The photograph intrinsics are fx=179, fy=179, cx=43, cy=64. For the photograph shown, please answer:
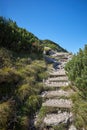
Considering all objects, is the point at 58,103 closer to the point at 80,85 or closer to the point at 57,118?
the point at 57,118

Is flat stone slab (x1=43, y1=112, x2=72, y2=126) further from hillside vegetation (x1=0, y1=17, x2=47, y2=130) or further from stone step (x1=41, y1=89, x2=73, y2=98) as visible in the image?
stone step (x1=41, y1=89, x2=73, y2=98)

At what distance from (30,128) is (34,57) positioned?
620cm

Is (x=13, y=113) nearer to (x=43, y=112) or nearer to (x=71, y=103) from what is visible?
(x=43, y=112)

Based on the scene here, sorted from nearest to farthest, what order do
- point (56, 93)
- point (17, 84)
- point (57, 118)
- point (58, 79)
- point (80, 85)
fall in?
point (57, 118), point (80, 85), point (56, 93), point (17, 84), point (58, 79)

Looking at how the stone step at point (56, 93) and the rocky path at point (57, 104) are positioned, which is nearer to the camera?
the rocky path at point (57, 104)

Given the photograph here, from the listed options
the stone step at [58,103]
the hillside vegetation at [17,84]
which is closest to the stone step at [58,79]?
the hillside vegetation at [17,84]

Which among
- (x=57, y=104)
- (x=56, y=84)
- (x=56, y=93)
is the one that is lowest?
(x=57, y=104)

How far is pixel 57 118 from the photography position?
5.43 m

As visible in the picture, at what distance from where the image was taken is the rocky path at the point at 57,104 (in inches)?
207

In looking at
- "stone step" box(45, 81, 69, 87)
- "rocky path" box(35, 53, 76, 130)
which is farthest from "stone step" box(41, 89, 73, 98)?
"stone step" box(45, 81, 69, 87)

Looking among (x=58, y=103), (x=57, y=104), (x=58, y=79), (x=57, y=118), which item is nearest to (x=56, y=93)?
(x=58, y=103)

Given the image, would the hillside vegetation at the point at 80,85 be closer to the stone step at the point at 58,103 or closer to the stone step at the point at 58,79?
the stone step at the point at 58,103

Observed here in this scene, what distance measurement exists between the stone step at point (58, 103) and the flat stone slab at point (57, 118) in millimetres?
326

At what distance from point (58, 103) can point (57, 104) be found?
0.12m
